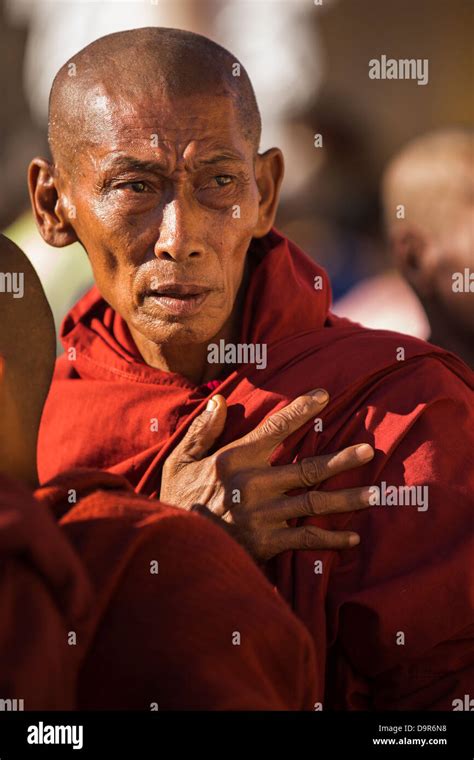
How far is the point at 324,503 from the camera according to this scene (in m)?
3.03

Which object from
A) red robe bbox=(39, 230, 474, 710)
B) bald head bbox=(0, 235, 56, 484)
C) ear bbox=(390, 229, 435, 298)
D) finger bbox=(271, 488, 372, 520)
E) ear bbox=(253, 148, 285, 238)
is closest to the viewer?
bald head bbox=(0, 235, 56, 484)

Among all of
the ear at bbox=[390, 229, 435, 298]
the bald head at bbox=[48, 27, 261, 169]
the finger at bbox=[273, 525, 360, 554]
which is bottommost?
the finger at bbox=[273, 525, 360, 554]

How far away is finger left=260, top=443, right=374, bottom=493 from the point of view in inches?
121

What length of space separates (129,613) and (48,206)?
201cm

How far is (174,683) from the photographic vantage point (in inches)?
75.5

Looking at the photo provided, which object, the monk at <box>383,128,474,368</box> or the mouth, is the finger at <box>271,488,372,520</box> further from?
the monk at <box>383,128,474,368</box>

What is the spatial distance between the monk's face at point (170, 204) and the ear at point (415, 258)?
137 inches

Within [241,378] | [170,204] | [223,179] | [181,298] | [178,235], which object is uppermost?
[223,179]

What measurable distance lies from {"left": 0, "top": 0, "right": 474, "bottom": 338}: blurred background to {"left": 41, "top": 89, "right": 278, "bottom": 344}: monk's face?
142 inches

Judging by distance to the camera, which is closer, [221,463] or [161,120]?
[221,463]

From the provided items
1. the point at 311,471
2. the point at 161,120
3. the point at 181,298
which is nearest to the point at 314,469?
the point at 311,471

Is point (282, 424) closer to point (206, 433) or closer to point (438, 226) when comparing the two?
point (206, 433)

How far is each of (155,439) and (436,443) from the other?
80cm

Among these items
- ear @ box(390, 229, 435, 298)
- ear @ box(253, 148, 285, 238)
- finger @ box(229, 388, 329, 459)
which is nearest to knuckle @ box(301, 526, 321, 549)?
finger @ box(229, 388, 329, 459)
